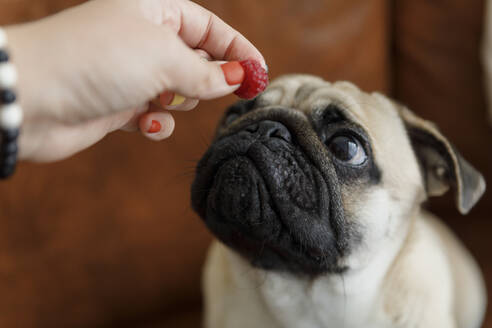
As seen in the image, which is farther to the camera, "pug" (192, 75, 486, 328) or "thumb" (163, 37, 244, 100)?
"pug" (192, 75, 486, 328)

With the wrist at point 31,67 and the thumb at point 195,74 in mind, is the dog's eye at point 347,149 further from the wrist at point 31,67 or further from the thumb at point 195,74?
the wrist at point 31,67

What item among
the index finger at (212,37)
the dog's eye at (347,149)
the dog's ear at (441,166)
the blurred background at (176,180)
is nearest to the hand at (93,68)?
the index finger at (212,37)

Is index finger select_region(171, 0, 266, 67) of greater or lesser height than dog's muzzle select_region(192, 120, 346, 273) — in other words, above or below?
above

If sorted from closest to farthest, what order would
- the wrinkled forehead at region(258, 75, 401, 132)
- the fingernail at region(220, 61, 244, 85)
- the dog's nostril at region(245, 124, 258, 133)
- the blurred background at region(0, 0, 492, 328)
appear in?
the fingernail at region(220, 61, 244, 85) → the dog's nostril at region(245, 124, 258, 133) → the wrinkled forehead at region(258, 75, 401, 132) → the blurred background at region(0, 0, 492, 328)

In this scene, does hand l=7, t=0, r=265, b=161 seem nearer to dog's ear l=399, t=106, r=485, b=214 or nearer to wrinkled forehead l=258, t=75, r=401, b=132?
wrinkled forehead l=258, t=75, r=401, b=132

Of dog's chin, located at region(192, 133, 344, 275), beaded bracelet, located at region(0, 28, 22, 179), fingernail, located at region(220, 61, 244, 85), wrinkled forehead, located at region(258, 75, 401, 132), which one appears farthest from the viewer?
wrinkled forehead, located at region(258, 75, 401, 132)

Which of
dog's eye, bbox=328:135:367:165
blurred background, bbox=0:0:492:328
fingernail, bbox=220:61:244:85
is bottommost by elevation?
blurred background, bbox=0:0:492:328

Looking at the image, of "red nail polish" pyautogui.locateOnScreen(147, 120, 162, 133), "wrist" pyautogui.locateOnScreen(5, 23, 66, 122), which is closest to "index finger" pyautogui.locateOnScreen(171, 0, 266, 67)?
"red nail polish" pyautogui.locateOnScreen(147, 120, 162, 133)
